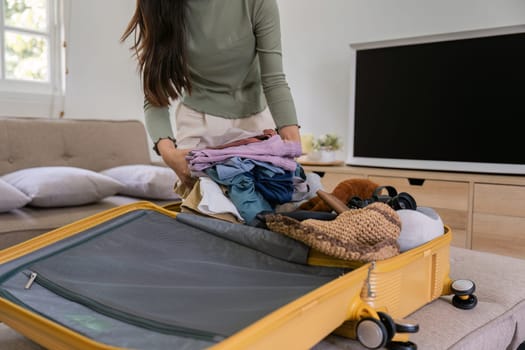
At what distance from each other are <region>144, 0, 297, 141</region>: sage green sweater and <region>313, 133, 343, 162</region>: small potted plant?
4.35 ft

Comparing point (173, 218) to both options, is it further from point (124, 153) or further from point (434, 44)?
point (434, 44)

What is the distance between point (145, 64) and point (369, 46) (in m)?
1.55

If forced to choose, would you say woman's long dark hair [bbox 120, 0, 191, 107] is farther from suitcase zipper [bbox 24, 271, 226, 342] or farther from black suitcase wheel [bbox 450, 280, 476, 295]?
black suitcase wheel [bbox 450, 280, 476, 295]

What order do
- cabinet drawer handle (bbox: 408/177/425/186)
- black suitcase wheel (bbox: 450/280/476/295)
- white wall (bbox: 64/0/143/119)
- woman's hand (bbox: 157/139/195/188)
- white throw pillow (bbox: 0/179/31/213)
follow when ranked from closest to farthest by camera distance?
black suitcase wheel (bbox: 450/280/476/295), woman's hand (bbox: 157/139/195/188), white throw pillow (bbox: 0/179/31/213), cabinet drawer handle (bbox: 408/177/425/186), white wall (bbox: 64/0/143/119)

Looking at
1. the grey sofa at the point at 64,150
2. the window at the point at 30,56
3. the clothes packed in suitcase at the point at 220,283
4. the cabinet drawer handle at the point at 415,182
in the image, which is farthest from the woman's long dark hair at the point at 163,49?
the window at the point at 30,56

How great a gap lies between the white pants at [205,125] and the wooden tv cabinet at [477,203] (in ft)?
3.70

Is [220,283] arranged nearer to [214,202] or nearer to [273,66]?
[214,202]

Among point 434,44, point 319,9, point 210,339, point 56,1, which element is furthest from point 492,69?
point 56,1

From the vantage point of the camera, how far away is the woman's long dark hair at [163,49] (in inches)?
47.0

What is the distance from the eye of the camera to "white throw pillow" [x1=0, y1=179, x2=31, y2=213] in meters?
1.67

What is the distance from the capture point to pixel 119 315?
608mm

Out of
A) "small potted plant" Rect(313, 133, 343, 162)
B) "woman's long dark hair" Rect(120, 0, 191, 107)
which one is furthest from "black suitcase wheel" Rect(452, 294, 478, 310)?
"small potted plant" Rect(313, 133, 343, 162)

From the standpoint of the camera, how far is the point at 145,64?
126 cm

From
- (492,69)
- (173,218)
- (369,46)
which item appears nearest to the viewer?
(173,218)
